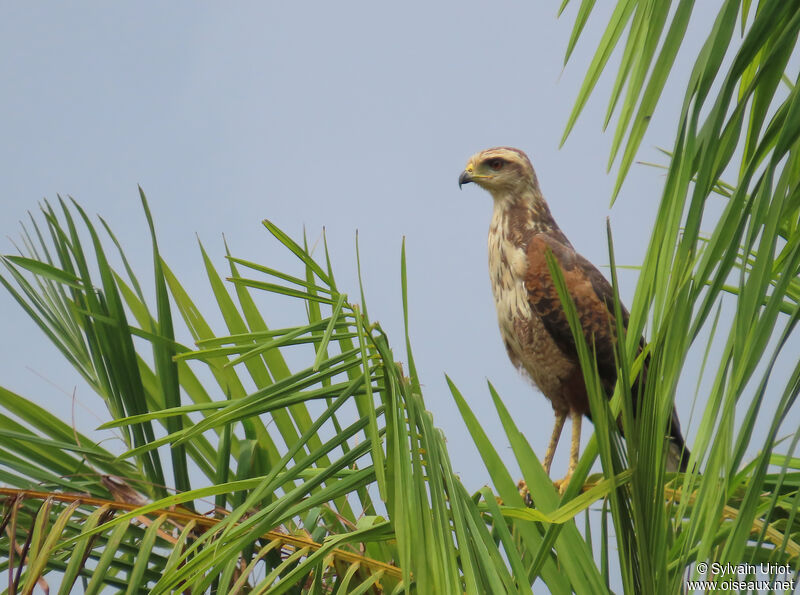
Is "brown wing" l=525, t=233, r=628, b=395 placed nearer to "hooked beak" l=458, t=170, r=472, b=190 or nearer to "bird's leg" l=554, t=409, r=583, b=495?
"bird's leg" l=554, t=409, r=583, b=495

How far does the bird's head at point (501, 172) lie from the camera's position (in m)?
3.86

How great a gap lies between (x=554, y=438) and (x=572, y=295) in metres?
0.56

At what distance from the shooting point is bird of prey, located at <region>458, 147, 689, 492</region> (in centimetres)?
347

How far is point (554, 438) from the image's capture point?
3541 mm

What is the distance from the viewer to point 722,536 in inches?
63.6

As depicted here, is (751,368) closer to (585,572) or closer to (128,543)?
(585,572)

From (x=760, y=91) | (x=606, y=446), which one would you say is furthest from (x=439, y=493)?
(x=760, y=91)
